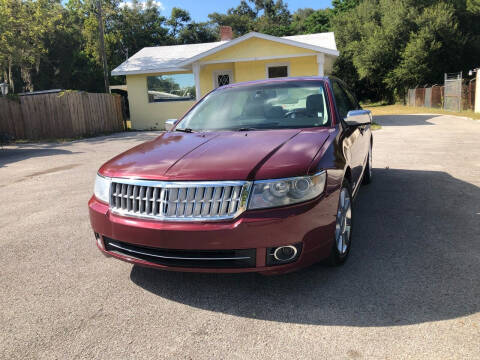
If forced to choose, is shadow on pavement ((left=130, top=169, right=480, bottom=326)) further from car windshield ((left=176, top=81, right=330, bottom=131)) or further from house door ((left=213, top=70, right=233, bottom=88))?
house door ((left=213, top=70, right=233, bottom=88))

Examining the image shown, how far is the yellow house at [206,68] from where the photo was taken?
17234 millimetres

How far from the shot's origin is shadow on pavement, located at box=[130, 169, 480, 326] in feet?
8.68

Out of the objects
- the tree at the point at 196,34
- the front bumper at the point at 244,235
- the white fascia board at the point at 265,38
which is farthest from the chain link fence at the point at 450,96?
the tree at the point at 196,34

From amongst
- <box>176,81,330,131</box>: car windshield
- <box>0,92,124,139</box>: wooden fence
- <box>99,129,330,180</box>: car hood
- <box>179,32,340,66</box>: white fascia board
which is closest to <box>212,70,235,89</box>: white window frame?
<box>179,32,340,66</box>: white fascia board

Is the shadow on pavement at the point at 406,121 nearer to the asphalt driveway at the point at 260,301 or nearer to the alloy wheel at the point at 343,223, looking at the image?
the asphalt driveway at the point at 260,301

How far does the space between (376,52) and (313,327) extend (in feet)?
110

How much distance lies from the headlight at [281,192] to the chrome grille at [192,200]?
67 millimetres

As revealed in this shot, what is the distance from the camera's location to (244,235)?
254cm

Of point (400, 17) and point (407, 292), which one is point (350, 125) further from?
point (400, 17)

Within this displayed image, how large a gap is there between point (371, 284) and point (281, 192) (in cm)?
108

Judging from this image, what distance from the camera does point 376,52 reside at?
106 ft

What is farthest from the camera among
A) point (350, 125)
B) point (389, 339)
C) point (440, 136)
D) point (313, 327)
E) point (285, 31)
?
point (285, 31)

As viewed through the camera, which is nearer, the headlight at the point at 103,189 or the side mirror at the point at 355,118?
the headlight at the point at 103,189

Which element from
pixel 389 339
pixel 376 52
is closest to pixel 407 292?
pixel 389 339
